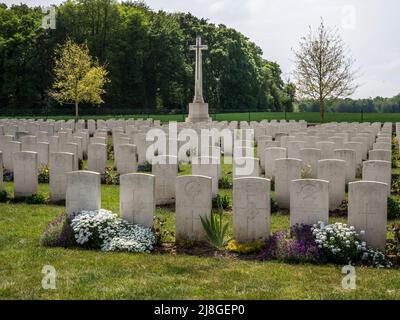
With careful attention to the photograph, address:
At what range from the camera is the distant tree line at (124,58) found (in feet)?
173

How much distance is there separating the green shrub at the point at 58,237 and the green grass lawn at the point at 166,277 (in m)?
0.20

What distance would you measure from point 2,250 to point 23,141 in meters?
8.34

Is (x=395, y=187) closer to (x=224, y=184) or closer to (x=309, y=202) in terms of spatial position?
(x=224, y=184)

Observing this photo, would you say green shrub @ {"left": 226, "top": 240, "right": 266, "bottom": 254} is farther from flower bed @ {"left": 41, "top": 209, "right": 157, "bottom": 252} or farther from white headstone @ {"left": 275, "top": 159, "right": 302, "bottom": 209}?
white headstone @ {"left": 275, "top": 159, "right": 302, "bottom": 209}

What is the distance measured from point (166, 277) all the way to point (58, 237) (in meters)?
2.45

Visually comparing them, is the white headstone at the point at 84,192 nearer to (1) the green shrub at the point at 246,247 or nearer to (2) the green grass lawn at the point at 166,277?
(2) the green grass lawn at the point at 166,277

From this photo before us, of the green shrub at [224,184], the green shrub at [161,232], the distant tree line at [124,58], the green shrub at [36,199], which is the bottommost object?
the green shrub at [161,232]

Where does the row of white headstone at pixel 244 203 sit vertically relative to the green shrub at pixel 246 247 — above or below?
above

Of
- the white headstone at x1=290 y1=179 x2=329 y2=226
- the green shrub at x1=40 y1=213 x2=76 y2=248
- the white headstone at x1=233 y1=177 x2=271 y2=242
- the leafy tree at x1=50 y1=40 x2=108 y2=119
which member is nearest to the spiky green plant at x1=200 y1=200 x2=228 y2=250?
the white headstone at x1=233 y1=177 x2=271 y2=242

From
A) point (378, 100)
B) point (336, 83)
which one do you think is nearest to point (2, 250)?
point (336, 83)

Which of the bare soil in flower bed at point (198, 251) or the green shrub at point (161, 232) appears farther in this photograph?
the green shrub at point (161, 232)


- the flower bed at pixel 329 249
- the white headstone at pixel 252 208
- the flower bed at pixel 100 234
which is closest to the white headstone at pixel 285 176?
the white headstone at pixel 252 208

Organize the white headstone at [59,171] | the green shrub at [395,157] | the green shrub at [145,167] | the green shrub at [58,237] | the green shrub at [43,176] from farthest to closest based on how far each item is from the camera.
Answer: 1. the green shrub at [395,157]
2. the green shrub at [145,167]
3. the green shrub at [43,176]
4. the white headstone at [59,171]
5. the green shrub at [58,237]

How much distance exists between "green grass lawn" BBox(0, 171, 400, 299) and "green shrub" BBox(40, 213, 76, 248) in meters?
0.20
